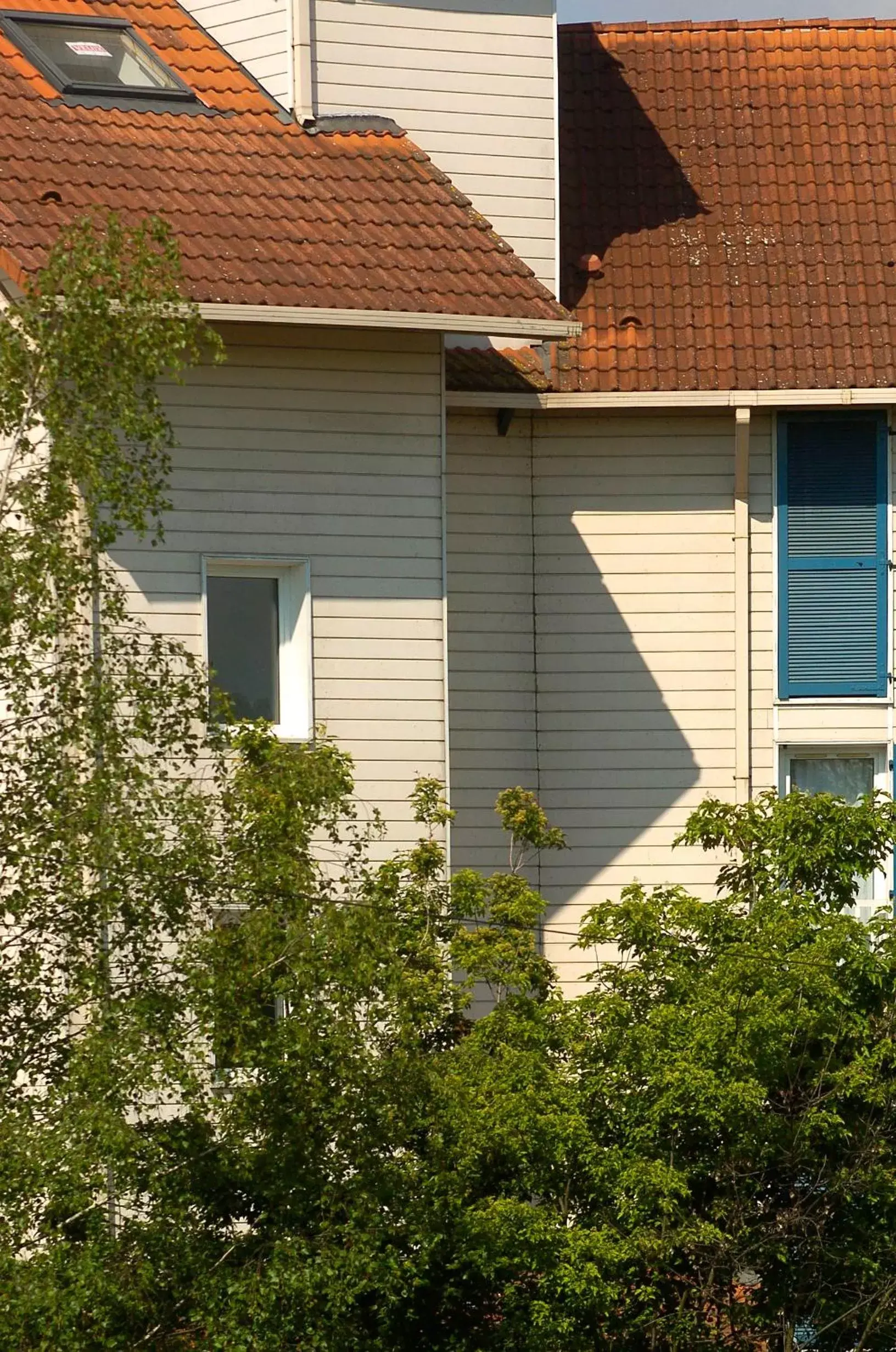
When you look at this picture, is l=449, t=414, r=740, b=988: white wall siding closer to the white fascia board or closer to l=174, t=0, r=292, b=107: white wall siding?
the white fascia board

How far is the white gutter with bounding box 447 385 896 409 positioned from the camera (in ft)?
56.0

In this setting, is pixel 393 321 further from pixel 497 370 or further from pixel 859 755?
pixel 859 755

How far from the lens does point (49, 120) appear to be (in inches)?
625

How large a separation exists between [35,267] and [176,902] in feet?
15.7

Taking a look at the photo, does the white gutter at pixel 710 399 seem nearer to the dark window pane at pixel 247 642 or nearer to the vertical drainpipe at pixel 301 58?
the dark window pane at pixel 247 642

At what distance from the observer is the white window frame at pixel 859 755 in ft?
57.2

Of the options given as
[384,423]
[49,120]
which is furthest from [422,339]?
[49,120]

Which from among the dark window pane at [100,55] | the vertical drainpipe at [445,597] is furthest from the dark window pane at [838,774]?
the dark window pane at [100,55]

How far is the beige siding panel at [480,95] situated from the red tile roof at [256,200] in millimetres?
769

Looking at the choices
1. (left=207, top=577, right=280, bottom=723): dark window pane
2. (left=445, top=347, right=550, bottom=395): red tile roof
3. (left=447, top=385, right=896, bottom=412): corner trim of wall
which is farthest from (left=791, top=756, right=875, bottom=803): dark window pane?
(left=207, top=577, right=280, bottom=723): dark window pane

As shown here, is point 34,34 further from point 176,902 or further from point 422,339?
point 176,902

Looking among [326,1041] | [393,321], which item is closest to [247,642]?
[393,321]

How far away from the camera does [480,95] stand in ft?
58.3

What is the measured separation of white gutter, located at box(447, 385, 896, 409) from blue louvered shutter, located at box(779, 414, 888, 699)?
15.4 inches
